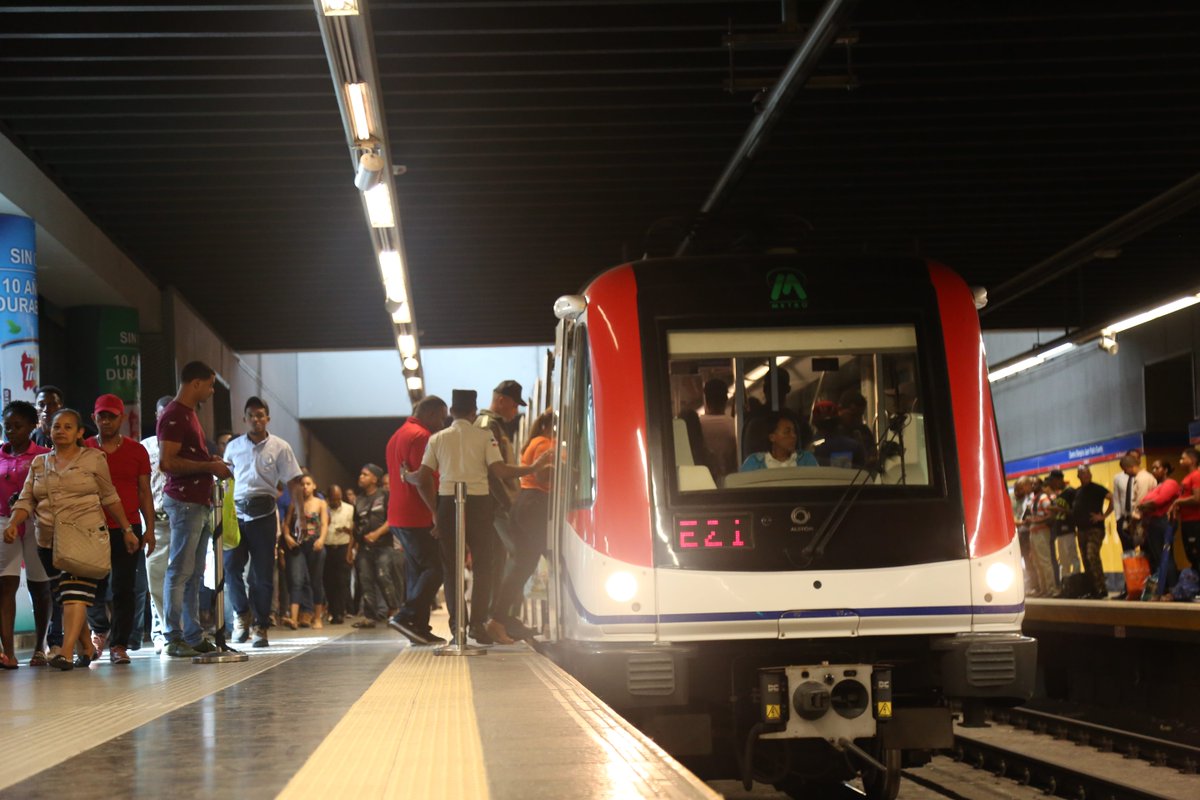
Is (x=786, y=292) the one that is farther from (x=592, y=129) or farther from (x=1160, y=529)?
(x=1160, y=529)

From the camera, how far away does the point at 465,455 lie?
9.84 metres

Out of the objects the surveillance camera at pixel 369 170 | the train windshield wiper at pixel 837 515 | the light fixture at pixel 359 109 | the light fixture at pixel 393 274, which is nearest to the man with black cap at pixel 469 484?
the light fixture at pixel 359 109

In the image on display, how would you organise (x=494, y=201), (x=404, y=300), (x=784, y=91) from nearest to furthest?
1. (x=784, y=91)
2. (x=494, y=201)
3. (x=404, y=300)

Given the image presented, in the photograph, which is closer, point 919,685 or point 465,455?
point 919,685

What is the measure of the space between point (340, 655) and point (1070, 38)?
6.80 metres

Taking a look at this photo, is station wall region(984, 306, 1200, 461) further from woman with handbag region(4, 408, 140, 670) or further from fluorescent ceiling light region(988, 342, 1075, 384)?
woman with handbag region(4, 408, 140, 670)

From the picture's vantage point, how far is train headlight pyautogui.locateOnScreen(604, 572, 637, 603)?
6.84 meters

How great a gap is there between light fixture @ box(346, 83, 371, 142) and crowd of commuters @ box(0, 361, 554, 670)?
2248 millimetres

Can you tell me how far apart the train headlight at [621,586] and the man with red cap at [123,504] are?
4.14 meters

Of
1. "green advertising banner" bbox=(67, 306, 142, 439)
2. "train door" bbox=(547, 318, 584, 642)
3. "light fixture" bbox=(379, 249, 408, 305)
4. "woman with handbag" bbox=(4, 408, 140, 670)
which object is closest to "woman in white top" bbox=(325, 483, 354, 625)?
"light fixture" bbox=(379, 249, 408, 305)

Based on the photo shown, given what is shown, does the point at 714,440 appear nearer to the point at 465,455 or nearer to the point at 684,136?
the point at 465,455

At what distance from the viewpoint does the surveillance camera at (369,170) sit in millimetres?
12000

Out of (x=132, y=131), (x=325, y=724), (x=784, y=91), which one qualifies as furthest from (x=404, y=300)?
(x=325, y=724)

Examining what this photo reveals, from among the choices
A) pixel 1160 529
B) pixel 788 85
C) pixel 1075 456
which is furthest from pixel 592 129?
pixel 1075 456
